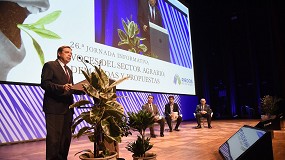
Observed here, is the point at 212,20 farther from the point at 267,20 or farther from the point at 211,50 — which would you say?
the point at 267,20

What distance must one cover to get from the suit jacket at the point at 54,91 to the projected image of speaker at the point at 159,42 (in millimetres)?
4557

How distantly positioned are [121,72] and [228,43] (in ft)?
23.6

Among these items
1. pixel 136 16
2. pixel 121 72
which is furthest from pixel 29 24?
pixel 136 16

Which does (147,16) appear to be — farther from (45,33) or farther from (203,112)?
(45,33)

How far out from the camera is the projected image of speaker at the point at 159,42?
6.46 meters

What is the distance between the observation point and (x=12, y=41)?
3.77 metres

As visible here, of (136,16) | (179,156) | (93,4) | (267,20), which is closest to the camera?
(179,156)

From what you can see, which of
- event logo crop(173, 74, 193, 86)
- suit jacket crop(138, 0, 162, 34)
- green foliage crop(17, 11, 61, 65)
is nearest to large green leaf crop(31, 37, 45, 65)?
green foliage crop(17, 11, 61, 65)

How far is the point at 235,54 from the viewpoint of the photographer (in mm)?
10414

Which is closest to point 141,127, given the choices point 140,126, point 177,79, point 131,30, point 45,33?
point 140,126

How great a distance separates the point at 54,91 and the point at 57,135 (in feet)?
1.19

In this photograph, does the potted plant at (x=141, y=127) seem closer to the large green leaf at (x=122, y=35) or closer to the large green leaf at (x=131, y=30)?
the large green leaf at (x=122, y=35)

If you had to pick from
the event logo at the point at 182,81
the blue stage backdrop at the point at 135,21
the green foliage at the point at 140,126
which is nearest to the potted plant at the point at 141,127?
the green foliage at the point at 140,126

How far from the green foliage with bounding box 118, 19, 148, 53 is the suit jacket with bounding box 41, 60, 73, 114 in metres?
3.56
